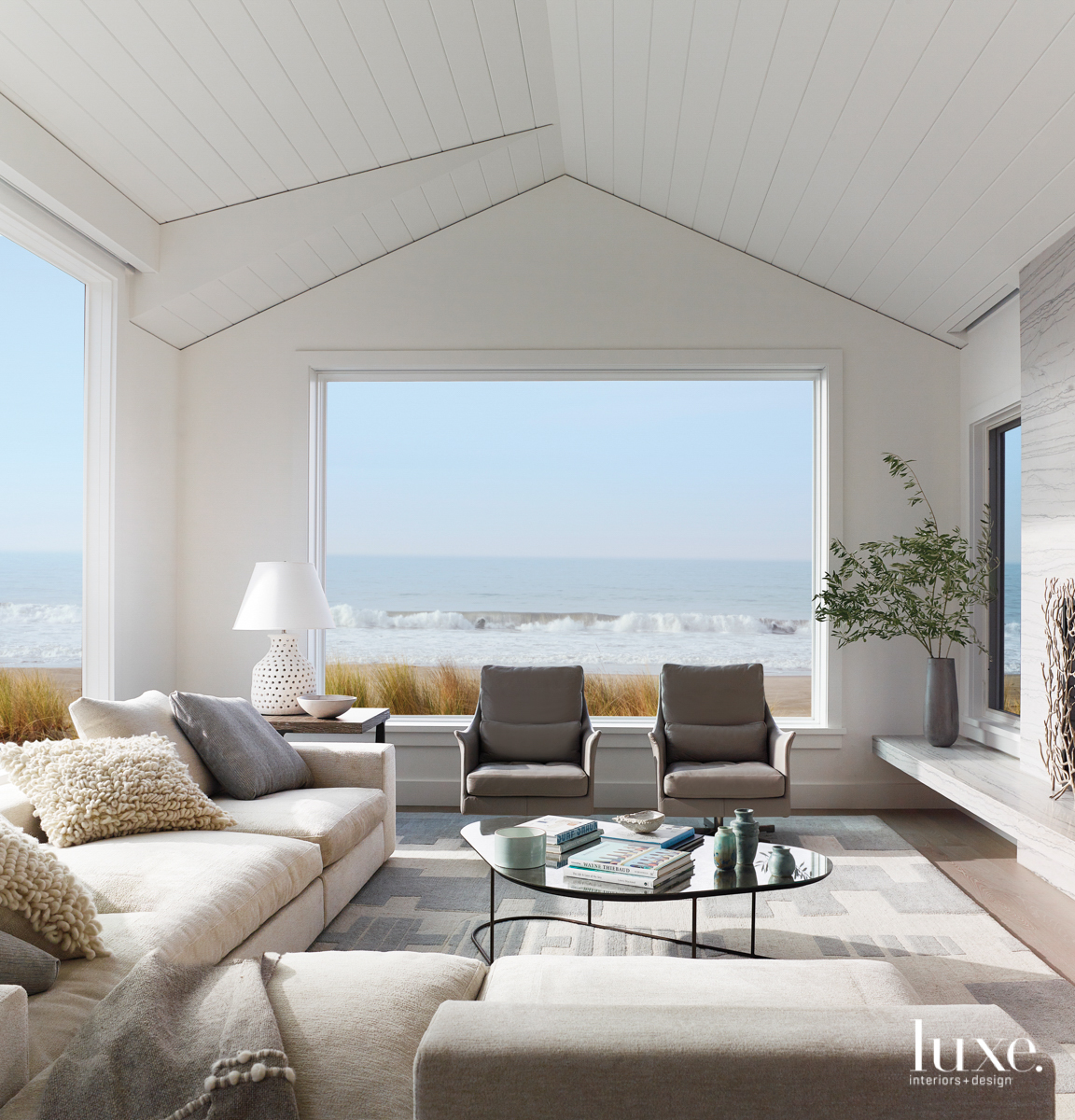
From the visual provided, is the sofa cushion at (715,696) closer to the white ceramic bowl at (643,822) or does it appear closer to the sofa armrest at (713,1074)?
the white ceramic bowl at (643,822)

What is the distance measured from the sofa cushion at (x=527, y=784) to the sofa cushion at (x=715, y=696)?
2.62 feet

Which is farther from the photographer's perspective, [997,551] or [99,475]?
[997,551]

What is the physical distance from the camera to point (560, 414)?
19.0ft

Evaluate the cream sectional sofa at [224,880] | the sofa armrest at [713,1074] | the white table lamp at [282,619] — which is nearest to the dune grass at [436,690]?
the white table lamp at [282,619]

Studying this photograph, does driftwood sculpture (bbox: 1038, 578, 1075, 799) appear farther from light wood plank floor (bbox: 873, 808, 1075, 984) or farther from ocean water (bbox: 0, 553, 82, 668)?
ocean water (bbox: 0, 553, 82, 668)

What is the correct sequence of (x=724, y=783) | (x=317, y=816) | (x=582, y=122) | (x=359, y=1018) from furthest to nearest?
(x=582, y=122) < (x=724, y=783) < (x=317, y=816) < (x=359, y=1018)

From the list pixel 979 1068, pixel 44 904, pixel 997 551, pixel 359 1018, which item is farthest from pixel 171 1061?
pixel 997 551

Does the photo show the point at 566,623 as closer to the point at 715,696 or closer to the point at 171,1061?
the point at 715,696

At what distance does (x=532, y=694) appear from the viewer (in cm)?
484

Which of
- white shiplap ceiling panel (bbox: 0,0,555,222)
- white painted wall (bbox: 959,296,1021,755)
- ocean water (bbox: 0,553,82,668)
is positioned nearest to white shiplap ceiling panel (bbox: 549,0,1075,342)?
white painted wall (bbox: 959,296,1021,755)

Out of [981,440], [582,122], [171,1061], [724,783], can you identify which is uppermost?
[582,122]

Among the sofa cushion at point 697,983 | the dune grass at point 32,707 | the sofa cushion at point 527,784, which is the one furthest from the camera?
the sofa cushion at point 527,784

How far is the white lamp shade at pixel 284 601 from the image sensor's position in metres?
4.60

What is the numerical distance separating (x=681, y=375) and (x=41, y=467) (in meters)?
3.43
